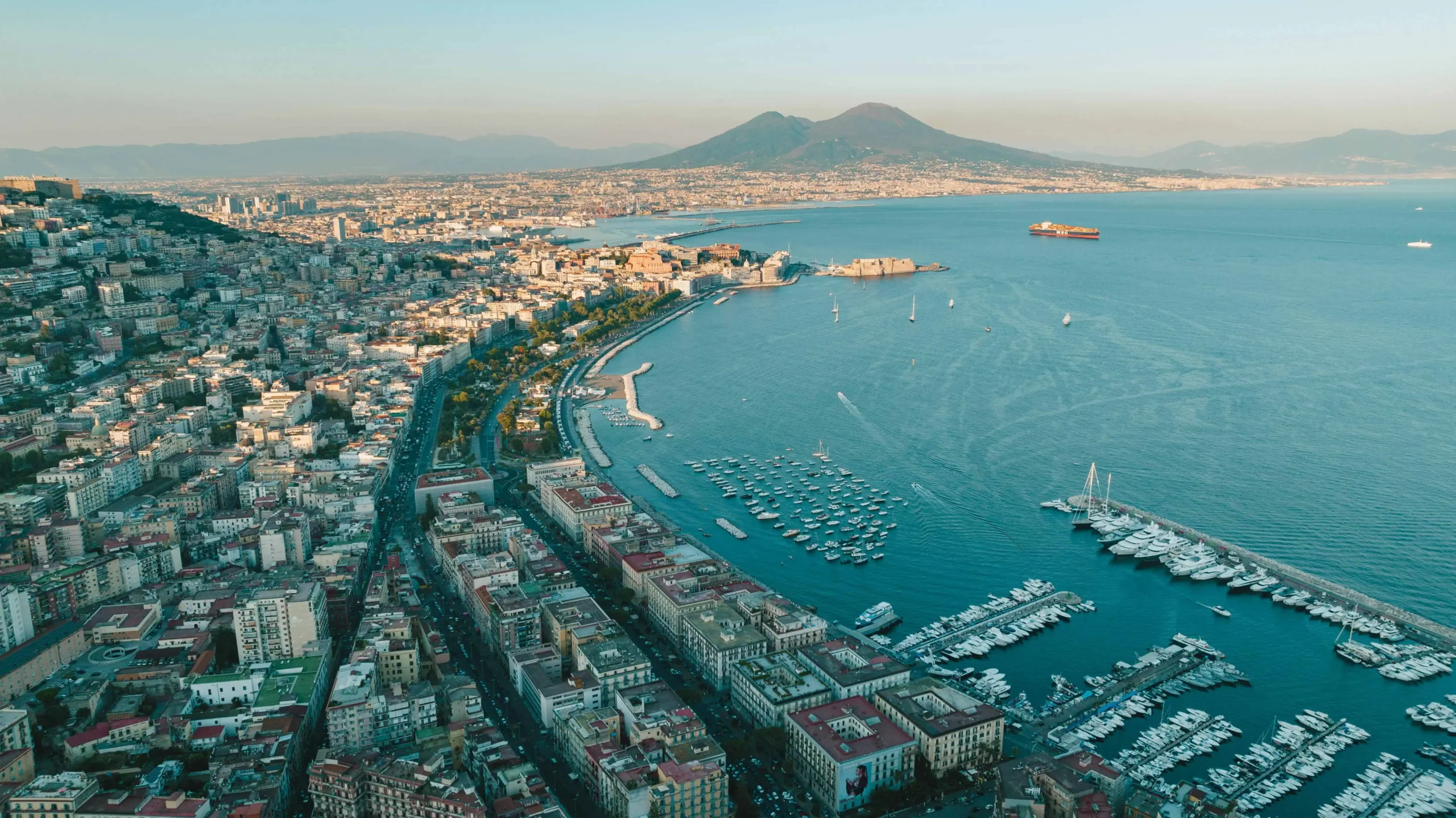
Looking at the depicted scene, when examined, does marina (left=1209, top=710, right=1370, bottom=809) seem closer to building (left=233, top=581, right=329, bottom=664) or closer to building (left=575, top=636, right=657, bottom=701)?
building (left=575, top=636, right=657, bottom=701)

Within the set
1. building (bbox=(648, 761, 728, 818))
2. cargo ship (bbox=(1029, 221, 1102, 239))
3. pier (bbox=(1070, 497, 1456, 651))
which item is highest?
cargo ship (bbox=(1029, 221, 1102, 239))

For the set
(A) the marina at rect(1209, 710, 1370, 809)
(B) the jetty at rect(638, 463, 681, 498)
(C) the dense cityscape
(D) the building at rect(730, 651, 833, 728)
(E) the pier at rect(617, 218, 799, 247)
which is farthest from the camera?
(E) the pier at rect(617, 218, 799, 247)

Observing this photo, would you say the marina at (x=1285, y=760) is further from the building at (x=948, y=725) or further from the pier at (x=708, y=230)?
the pier at (x=708, y=230)

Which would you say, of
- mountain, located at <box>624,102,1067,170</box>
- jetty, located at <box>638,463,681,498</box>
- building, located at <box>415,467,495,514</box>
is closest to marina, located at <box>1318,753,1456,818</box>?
jetty, located at <box>638,463,681,498</box>

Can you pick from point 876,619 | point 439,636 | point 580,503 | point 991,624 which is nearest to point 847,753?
point 876,619

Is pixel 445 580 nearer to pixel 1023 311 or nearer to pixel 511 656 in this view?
pixel 511 656

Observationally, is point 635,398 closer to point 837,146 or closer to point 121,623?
point 121,623
